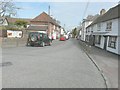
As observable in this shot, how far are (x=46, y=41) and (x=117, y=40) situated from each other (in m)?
11.8

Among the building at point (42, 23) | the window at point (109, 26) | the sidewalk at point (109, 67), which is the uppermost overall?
the building at point (42, 23)

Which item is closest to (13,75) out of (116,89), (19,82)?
(19,82)

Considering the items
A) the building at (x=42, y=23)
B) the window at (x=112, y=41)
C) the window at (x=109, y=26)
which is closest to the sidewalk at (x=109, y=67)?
the window at (x=112, y=41)

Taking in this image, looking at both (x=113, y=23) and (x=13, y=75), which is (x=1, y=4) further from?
(x=13, y=75)

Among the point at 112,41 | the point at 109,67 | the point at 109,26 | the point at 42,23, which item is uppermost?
the point at 42,23

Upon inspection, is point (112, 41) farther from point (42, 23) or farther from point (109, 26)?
point (42, 23)

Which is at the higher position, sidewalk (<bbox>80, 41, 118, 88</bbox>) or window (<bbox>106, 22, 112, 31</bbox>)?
window (<bbox>106, 22, 112, 31</bbox>)

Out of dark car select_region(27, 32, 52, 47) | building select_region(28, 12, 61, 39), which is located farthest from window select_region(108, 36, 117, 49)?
building select_region(28, 12, 61, 39)

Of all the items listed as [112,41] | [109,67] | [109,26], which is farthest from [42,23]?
[109,67]

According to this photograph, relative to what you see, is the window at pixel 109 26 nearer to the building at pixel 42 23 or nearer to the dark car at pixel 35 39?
the dark car at pixel 35 39

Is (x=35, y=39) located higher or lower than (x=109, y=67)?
higher

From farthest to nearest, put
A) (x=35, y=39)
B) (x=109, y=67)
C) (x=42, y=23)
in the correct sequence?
(x=42, y=23) → (x=35, y=39) → (x=109, y=67)

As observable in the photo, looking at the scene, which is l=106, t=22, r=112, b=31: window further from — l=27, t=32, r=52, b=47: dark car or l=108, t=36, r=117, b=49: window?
l=27, t=32, r=52, b=47: dark car

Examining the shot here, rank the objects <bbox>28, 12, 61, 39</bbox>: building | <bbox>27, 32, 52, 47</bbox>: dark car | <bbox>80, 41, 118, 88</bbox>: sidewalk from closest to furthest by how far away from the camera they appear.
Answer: <bbox>80, 41, 118, 88</bbox>: sidewalk, <bbox>27, 32, 52, 47</bbox>: dark car, <bbox>28, 12, 61, 39</bbox>: building
